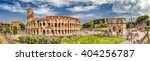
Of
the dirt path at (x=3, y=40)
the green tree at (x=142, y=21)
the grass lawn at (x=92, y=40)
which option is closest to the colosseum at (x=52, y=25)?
the grass lawn at (x=92, y=40)

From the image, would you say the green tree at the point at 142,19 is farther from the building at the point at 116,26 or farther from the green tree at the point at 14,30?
the green tree at the point at 14,30

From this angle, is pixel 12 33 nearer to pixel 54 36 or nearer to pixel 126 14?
pixel 54 36

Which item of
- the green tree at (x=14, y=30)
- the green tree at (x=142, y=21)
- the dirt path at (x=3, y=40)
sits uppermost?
the green tree at (x=142, y=21)

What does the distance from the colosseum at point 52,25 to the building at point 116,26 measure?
0.74 ft

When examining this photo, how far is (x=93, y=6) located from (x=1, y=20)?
672mm

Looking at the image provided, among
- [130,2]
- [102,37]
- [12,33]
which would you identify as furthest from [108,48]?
[12,33]

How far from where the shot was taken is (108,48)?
3.14 metres

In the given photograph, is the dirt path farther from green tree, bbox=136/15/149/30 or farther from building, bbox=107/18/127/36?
green tree, bbox=136/15/149/30

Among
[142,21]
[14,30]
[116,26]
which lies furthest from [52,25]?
[142,21]

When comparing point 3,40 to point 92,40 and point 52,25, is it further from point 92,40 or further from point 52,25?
point 92,40

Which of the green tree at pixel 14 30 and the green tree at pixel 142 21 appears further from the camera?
the green tree at pixel 14 30

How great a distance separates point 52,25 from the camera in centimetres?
327

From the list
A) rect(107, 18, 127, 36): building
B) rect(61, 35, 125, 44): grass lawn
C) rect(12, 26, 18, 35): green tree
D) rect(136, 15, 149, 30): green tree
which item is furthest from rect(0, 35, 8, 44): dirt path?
rect(136, 15, 149, 30): green tree

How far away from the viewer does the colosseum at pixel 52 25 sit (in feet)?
10.6
